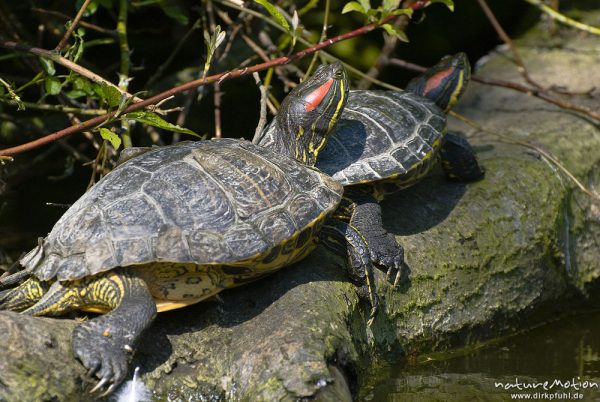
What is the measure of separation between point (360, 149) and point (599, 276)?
7.11 ft

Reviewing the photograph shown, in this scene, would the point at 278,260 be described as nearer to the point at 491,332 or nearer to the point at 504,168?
the point at 491,332

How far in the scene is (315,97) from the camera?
4.39m

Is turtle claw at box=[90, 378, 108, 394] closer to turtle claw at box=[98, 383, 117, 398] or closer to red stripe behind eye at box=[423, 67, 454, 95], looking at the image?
turtle claw at box=[98, 383, 117, 398]

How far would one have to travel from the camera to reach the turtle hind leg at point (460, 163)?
516cm

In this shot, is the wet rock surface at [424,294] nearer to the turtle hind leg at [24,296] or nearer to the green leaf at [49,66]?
the turtle hind leg at [24,296]

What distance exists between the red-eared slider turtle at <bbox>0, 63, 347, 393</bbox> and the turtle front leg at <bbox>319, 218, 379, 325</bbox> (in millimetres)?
184

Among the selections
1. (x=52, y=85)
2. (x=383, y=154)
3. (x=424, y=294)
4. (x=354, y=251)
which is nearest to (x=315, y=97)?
(x=383, y=154)

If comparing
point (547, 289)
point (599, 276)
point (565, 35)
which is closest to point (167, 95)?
point (547, 289)

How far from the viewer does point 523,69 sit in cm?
660

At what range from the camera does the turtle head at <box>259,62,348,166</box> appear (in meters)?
4.38

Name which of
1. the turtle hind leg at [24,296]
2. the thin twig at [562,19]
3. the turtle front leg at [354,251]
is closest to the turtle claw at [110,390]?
the turtle hind leg at [24,296]

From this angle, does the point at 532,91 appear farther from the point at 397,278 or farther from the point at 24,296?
the point at 24,296

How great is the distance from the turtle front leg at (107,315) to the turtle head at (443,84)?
9.66 feet

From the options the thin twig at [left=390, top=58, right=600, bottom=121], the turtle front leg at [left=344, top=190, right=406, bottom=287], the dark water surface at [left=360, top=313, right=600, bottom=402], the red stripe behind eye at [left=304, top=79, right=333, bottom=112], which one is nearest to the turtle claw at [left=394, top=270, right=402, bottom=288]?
the turtle front leg at [left=344, top=190, right=406, bottom=287]
